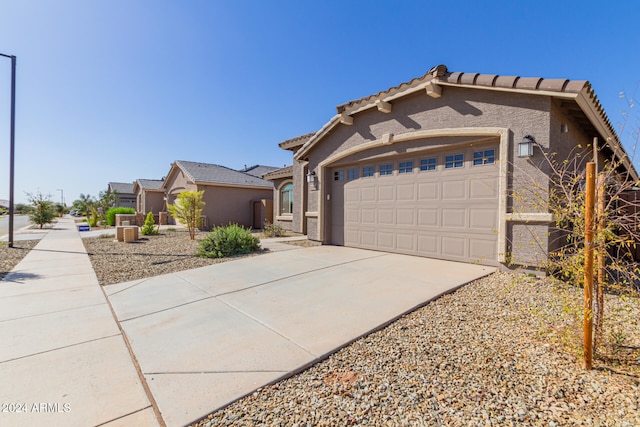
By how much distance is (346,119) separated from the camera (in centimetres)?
872

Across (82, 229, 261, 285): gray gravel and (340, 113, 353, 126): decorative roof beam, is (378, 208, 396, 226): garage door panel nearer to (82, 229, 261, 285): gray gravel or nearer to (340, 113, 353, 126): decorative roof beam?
(340, 113, 353, 126): decorative roof beam

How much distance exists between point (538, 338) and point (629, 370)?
0.69 meters

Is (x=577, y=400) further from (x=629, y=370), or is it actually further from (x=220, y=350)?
(x=220, y=350)

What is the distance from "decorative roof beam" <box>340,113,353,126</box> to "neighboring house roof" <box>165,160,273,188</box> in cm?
1130

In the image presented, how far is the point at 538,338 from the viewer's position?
3.03m

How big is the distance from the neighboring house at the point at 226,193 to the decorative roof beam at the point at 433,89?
13074mm

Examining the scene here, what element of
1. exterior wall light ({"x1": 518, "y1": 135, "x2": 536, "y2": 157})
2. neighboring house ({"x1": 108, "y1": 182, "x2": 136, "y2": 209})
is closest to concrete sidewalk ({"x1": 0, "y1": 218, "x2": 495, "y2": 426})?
exterior wall light ({"x1": 518, "y1": 135, "x2": 536, "y2": 157})

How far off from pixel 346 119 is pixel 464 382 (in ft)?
25.5

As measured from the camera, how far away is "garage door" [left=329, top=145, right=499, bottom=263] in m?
6.18

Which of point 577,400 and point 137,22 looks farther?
point 137,22

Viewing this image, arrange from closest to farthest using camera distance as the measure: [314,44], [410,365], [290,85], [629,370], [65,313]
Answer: [629,370] < [410,365] < [65,313] < [314,44] < [290,85]

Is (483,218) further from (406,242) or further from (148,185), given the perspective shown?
(148,185)

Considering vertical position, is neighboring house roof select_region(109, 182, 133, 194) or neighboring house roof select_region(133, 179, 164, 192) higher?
neighboring house roof select_region(109, 182, 133, 194)

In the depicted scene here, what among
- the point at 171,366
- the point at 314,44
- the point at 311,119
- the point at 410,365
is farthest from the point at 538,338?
the point at 311,119
